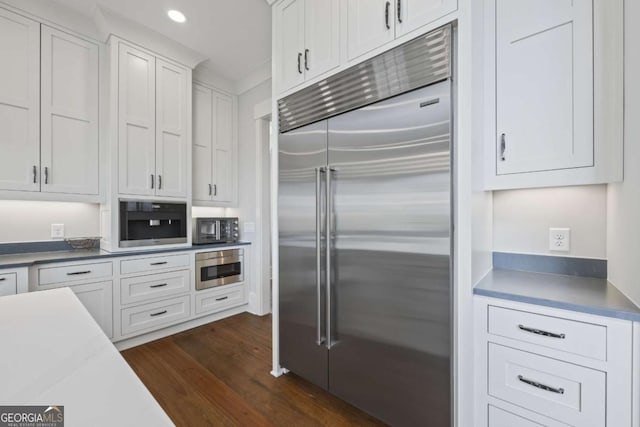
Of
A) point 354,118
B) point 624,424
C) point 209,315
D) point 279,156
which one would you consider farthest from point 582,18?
point 209,315

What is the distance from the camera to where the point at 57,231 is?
2.63 metres

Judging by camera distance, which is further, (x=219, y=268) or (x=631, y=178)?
(x=219, y=268)

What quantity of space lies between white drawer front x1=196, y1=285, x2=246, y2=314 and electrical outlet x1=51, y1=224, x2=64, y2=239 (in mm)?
1355

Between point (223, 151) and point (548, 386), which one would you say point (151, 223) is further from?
point (548, 386)

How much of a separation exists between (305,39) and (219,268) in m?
2.50

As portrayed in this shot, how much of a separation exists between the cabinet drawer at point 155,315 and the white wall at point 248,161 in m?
0.86

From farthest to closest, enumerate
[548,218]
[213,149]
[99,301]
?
[213,149] → [99,301] → [548,218]

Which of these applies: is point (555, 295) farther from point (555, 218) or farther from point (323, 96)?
point (323, 96)

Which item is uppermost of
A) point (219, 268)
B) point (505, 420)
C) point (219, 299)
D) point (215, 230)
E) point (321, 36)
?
point (321, 36)

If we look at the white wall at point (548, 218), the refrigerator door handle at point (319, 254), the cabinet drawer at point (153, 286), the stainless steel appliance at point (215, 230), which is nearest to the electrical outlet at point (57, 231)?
the cabinet drawer at point (153, 286)

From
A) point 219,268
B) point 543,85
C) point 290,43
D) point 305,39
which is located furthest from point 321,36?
point 219,268

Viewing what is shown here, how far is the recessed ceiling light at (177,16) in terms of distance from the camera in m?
2.46

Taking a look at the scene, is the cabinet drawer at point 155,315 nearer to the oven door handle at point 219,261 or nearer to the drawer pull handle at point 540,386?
the oven door handle at point 219,261

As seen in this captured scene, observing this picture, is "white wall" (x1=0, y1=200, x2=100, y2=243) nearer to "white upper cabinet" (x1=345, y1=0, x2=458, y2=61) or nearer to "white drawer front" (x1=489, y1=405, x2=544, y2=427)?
"white upper cabinet" (x1=345, y1=0, x2=458, y2=61)
